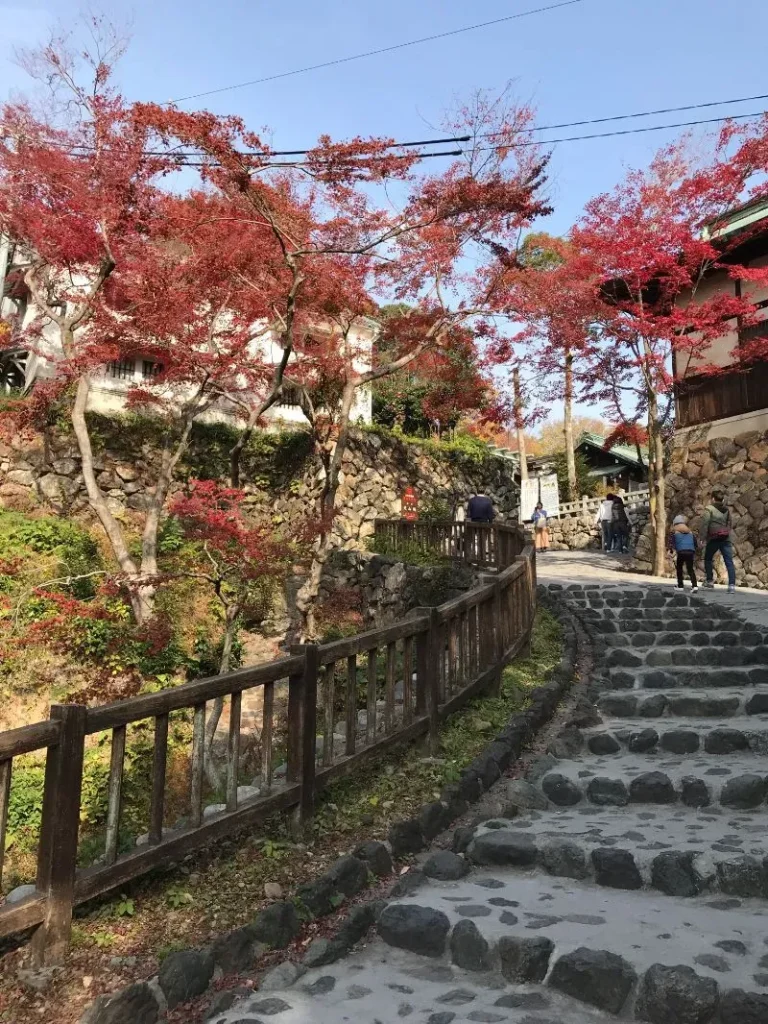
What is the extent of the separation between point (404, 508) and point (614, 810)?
48.7ft

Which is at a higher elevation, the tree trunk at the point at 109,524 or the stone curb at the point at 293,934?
the tree trunk at the point at 109,524

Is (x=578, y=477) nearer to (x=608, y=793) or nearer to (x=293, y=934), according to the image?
(x=608, y=793)

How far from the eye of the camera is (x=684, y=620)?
32.3 feet

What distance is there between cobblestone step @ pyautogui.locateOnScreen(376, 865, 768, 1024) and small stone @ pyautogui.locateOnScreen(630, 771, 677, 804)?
141 centimetres

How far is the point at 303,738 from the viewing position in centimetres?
397

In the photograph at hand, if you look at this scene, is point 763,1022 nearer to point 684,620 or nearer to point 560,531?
point 684,620

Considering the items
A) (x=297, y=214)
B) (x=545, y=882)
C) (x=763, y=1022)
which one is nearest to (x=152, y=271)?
(x=297, y=214)

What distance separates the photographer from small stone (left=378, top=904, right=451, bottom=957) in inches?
125

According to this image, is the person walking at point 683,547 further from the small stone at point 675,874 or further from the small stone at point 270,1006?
the small stone at point 270,1006

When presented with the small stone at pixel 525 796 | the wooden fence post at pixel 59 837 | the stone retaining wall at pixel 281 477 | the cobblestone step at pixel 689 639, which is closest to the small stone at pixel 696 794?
the small stone at pixel 525 796

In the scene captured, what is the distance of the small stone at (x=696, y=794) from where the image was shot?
190 inches

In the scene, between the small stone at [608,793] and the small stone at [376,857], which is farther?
the small stone at [608,793]

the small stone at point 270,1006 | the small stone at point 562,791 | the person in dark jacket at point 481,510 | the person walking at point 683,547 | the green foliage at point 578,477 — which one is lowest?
the small stone at point 562,791

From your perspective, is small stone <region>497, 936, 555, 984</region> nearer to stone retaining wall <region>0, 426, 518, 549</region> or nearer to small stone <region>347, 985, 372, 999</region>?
small stone <region>347, 985, 372, 999</region>
